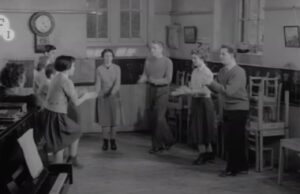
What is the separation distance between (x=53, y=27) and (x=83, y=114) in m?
1.52

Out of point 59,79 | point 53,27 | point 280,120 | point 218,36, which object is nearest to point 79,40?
point 53,27

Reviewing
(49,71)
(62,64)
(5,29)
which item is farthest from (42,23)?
(62,64)

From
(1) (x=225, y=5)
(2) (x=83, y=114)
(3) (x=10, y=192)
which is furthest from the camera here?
(2) (x=83, y=114)

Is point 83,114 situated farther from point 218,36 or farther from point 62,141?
point 62,141

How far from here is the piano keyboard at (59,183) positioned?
3.02 metres

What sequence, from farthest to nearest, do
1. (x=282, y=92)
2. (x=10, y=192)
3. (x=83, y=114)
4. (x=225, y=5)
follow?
(x=83, y=114)
(x=225, y=5)
(x=282, y=92)
(x=10, y=192)

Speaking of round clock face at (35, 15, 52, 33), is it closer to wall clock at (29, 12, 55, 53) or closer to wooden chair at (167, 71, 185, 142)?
wall clock at (29, 12, 55, 53)

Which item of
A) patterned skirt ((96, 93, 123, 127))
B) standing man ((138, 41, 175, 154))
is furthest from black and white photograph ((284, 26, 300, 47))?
patterned skirt ((96, 93, 123, 127))

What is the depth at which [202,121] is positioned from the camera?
6594 mm

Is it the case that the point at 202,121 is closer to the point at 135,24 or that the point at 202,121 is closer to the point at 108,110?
the point at 108,110

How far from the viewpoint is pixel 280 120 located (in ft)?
21.3

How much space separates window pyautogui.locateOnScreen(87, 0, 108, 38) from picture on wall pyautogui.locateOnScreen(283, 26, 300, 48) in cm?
333

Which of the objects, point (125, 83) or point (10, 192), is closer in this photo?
point (10, 192)

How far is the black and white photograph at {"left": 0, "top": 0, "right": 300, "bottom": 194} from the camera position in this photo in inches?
216
